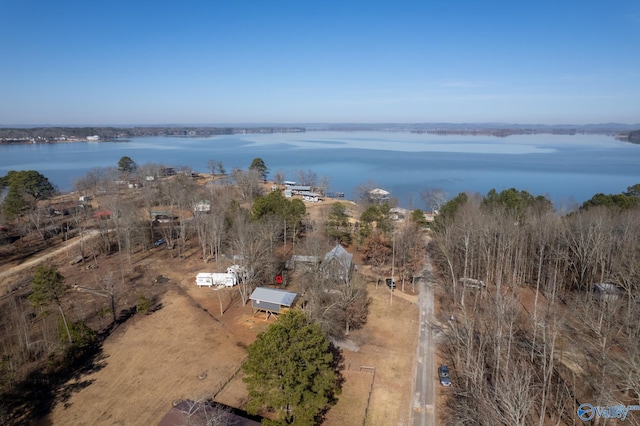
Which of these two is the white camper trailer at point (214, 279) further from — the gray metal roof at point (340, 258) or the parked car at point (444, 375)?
the parked car at point (444, 375)

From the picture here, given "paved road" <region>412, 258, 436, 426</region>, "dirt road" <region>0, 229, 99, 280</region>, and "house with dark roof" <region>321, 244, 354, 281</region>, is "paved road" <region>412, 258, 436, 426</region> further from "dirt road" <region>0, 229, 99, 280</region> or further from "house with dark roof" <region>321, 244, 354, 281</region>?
"dirt road" <region>0, 229, 99, 280</region>

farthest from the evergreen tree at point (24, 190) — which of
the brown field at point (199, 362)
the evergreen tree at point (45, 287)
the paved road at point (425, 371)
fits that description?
the paved road at point (425, 371)

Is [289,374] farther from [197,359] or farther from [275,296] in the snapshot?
[275,296]

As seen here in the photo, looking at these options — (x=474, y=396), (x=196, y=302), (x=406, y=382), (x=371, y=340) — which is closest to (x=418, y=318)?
(x=371, y=340)

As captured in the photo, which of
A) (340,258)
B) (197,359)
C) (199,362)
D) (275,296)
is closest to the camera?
(199,362)

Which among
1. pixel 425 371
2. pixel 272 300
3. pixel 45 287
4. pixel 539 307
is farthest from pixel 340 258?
pixel 45 287

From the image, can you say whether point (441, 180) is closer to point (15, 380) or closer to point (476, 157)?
point (476, 157)
